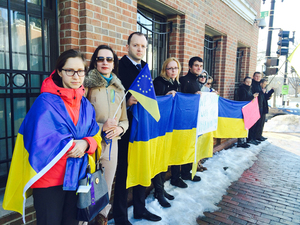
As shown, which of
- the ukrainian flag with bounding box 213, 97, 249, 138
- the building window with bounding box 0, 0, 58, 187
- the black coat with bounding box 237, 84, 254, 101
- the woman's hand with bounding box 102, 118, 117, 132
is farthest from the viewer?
the black coat with bounding box 237, 84, 254, 101

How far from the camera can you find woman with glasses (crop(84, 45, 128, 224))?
2.25 metres

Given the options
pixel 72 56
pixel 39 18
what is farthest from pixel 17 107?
pixel 72 56

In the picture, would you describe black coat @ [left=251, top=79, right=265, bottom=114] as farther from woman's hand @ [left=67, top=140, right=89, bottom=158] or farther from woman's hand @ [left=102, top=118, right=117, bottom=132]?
woman's hand @ [left=67, top=140, right=89, bottom=158]

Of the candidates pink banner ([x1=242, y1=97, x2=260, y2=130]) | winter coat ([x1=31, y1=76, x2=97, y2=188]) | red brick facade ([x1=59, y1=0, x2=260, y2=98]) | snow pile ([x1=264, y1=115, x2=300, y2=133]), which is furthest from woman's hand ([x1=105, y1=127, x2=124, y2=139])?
snow pile ([x1=264, y1=115, x2=300, y2=133])

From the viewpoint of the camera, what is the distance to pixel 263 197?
3.97 m

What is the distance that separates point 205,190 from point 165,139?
4.32 ft

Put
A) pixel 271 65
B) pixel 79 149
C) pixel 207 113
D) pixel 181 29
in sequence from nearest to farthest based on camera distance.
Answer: pixel 79 149 < pixel 207 113 < pixel 181 29 < pixel 271 65

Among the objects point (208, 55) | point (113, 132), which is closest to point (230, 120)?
point (208, 55)

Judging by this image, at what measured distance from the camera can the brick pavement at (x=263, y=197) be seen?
3289 millimetres

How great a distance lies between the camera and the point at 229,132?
5.29m

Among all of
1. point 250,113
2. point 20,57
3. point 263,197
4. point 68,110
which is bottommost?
point 263,197

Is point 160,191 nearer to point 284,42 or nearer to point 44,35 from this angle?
point 44,35

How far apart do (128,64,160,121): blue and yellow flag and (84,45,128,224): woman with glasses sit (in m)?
0.16

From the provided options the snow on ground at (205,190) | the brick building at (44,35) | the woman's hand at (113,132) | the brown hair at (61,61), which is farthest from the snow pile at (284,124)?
the brown hair at (61,61)
